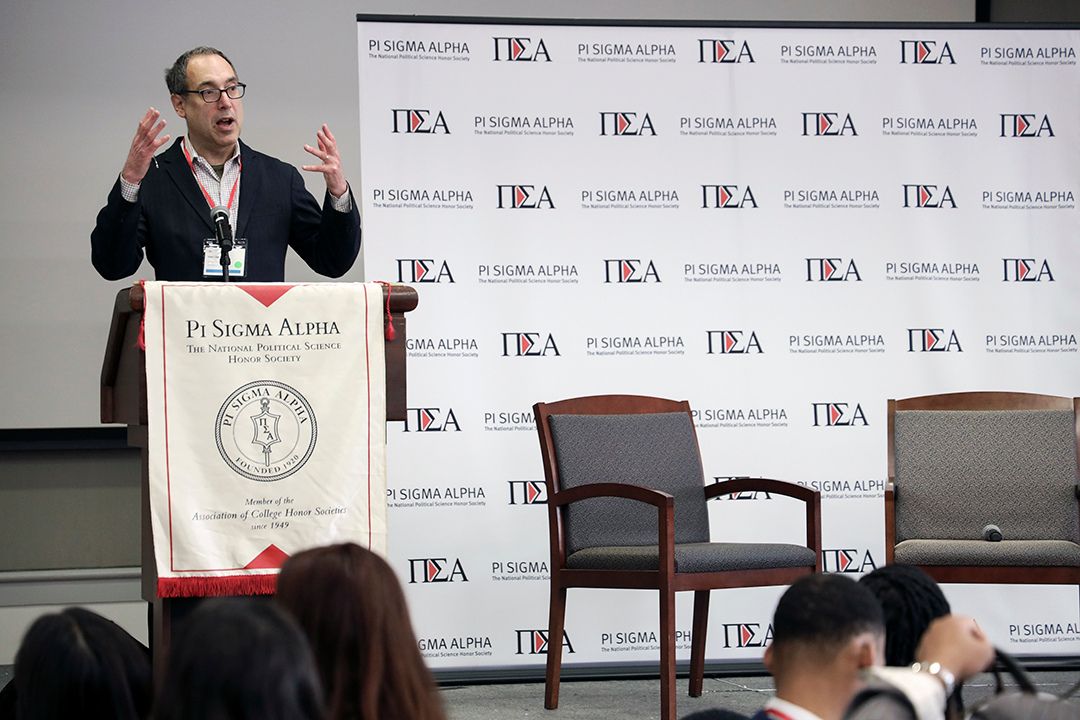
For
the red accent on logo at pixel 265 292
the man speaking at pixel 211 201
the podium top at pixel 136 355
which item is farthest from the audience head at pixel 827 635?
the man speaking at pixel 211 201

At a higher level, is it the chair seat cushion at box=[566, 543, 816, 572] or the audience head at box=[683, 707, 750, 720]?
the audience head at box=[683, 707, 750, 720]

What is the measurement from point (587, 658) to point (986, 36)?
8.63 ft

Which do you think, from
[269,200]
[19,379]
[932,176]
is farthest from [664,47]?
[19,379]

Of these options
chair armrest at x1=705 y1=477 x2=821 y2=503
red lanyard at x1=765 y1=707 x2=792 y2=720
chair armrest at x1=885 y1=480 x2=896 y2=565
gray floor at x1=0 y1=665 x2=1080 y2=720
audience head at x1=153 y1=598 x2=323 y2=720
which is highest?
audience head at x1=153 y1=598 x2=323 y2=720

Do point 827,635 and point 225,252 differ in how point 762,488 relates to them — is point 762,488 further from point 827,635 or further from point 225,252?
point 827,635

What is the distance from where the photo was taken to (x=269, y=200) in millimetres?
3020

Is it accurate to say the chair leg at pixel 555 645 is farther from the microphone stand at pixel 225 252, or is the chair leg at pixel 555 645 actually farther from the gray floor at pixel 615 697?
the microphone stand at pixel 225 252

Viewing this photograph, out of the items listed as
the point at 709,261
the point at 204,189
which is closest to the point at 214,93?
the point at 204,189

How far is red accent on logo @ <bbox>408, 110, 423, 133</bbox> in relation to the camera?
4457 mm

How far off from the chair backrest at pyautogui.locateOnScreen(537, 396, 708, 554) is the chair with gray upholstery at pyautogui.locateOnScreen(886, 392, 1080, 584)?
0.62 meters

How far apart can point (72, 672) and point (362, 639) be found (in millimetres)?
330

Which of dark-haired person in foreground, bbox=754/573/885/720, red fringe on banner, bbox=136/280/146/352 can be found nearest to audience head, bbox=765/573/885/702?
dark-haired person in foreground, bbox=754/573/885/720

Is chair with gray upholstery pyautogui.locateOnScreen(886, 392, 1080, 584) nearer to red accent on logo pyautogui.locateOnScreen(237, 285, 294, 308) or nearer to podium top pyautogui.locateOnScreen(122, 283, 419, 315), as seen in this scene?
podium top pyautogui.locateOnScreen(122, 283, 419, 315)

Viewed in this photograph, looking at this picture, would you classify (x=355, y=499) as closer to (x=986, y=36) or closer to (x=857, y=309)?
(x=857, y=309)
